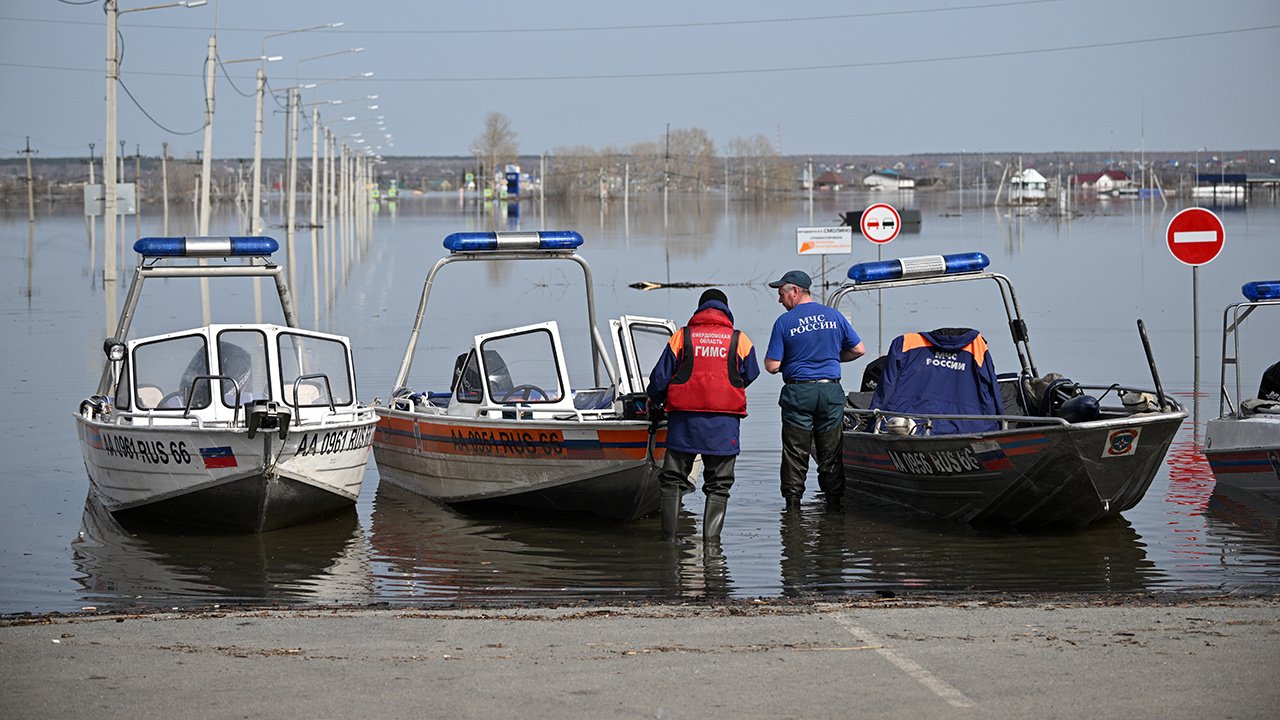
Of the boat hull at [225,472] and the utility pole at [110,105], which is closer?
the boat hull at [225,472]

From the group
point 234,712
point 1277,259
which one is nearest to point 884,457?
point 234,712

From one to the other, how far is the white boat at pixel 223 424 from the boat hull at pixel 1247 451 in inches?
282

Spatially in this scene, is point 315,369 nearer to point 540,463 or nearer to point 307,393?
point 307,393

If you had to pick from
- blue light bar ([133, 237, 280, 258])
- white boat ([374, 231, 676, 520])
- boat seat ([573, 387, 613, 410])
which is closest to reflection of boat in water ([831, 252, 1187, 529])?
white boat ([374, 231, 676, 520])

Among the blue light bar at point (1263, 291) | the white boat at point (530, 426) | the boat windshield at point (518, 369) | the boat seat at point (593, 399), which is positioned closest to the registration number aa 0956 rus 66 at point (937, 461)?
the white boat at point (530, 426)

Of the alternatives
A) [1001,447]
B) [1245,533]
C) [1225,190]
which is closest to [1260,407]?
[1245,533]

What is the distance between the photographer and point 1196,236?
1850cm

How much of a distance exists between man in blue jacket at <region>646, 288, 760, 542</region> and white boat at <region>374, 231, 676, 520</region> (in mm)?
691

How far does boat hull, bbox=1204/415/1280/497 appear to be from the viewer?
1355cm

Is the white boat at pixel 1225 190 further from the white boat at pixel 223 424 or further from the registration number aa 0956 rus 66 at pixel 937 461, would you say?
the white boat at pixel 223 424

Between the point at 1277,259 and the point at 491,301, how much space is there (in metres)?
28.4

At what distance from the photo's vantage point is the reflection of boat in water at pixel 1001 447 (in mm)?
12242

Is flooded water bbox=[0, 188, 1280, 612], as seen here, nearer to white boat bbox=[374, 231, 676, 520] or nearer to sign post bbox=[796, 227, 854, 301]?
white boat bbox=[374, 231, 676, 520]

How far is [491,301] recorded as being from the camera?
39438 millimetres
